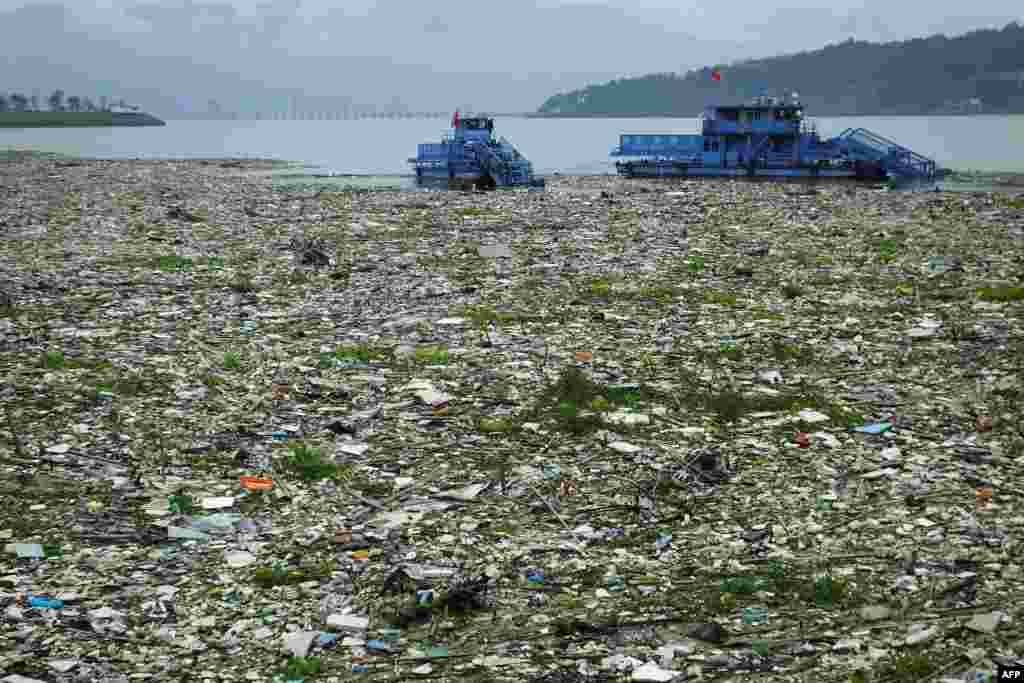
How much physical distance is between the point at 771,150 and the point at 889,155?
5.65 metres

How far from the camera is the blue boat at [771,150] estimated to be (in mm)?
45188

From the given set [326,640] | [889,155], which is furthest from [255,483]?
[889,155]

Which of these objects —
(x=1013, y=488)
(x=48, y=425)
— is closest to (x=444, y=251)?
(x=48, y=425)

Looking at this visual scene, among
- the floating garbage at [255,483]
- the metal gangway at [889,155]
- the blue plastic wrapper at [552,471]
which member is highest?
the metal gangway at [889,155]

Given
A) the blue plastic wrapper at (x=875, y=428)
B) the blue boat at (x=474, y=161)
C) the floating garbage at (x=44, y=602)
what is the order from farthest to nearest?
the blue boat at (x=474, y=161), the blue plastic wrapper at (x=875, y=428), the floating garbage at (x=44, y=602)

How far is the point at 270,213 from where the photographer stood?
86.6 ft

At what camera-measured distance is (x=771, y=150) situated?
4675cm

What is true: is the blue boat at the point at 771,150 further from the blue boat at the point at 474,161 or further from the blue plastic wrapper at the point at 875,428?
the blue plastic wrapper at the point at 875,428

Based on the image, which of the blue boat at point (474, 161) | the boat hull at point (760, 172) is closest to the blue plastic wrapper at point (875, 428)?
the blue boat at point (474, 161)

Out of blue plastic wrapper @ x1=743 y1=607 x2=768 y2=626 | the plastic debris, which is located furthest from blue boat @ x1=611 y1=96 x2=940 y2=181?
blue plastic wrapper @ x1=743 y1=607 x2=768 y2=626

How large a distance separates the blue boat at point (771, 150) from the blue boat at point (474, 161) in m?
8.59

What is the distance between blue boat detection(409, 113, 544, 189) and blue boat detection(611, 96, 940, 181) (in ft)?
28.2

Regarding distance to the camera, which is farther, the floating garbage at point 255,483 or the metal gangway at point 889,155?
the metal gangway at point 889,155

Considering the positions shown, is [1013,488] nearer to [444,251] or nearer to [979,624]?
[979,624]
